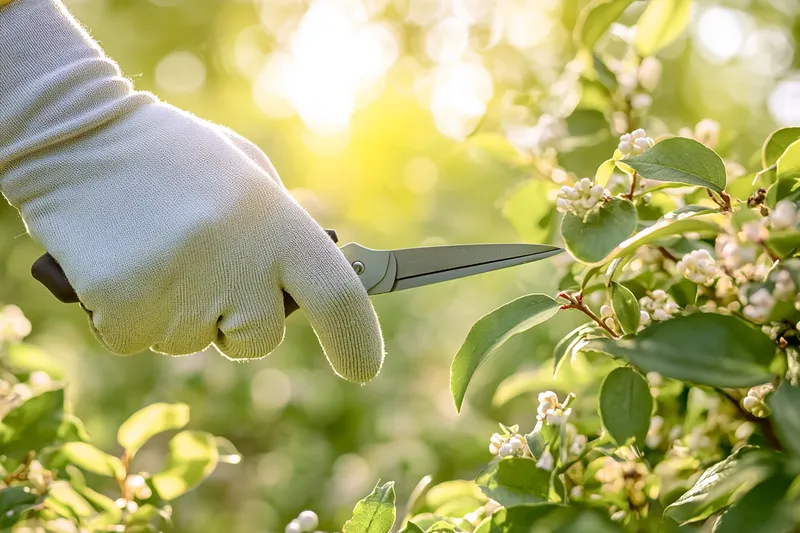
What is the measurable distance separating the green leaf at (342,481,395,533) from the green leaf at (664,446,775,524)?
191mm

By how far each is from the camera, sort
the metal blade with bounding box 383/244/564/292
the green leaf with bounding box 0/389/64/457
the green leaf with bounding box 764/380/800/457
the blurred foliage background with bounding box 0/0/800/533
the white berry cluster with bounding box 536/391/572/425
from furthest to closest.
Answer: the blurred foliage background with bounding box 0/0/800/533, the green leaf with bounding box 0/389/64/457, the metal blade with bounding box 383/244/564/292, the white berry cluster with bounding box 536/391/572/425, the green leaf with bounding box 764/380/800/457

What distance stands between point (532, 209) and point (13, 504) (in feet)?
2.02

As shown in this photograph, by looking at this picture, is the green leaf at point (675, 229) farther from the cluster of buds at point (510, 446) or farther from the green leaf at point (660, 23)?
the green leaf at point (660, 23)

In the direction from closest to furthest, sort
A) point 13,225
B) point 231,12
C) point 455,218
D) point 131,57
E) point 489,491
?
1. point 489,491
2. point 455,218
3. point 13,225
4. point 131,57
5. point 231,12

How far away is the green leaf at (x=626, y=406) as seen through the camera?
0.50m

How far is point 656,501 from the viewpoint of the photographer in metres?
0.63

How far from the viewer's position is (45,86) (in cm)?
73

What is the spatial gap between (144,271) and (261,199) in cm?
13

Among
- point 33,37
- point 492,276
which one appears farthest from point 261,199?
point 492,276

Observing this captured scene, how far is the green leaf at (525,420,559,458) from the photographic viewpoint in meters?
0.55

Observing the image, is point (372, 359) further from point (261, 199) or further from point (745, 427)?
point (745, 427)

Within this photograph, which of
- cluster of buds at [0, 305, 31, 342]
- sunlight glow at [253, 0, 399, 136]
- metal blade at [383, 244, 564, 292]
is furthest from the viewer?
sunlight glow at [253, 0, 399, 136]

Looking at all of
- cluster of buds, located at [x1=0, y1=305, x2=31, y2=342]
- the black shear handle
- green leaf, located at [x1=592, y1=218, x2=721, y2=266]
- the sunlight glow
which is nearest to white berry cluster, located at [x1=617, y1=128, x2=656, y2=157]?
green leaf, located at [x1=592, y1=218, x2=721, y2=266]

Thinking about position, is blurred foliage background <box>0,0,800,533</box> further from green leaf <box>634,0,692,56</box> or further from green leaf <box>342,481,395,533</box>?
green leaf <box>342,481,395,533</box>
